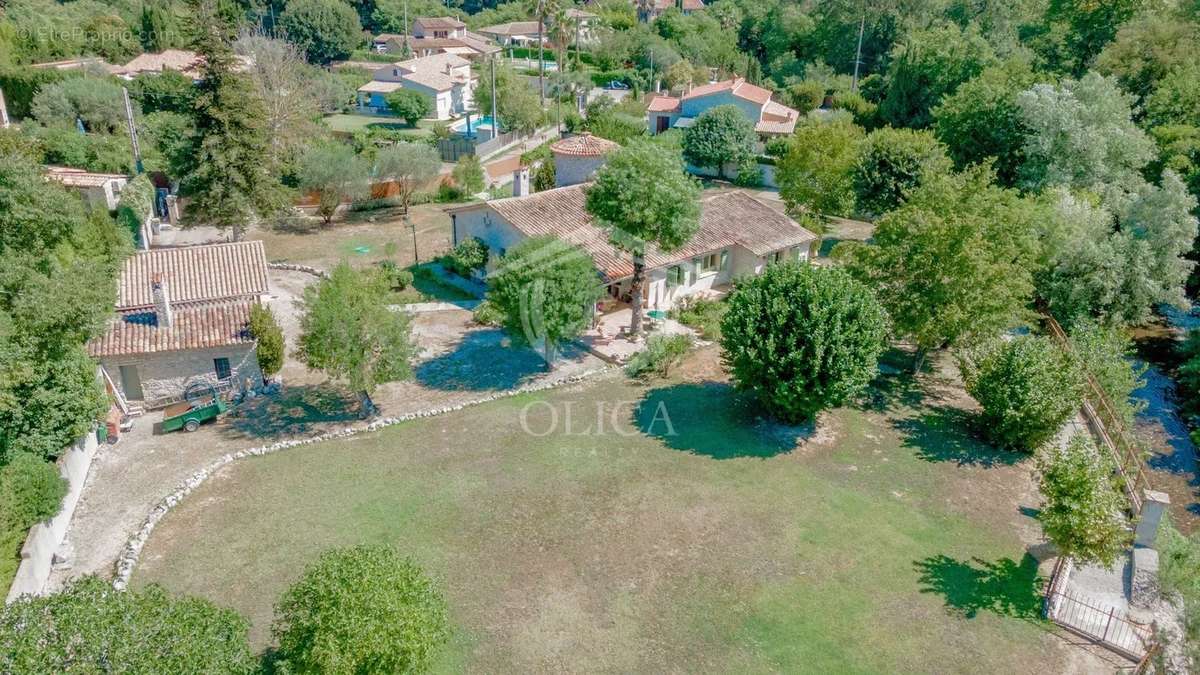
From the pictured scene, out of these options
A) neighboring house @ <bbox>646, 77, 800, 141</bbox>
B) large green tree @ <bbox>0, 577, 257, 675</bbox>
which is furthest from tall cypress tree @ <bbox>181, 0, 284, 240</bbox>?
neighboring house @ <bbox>646, 77, 800, 141</bbox>

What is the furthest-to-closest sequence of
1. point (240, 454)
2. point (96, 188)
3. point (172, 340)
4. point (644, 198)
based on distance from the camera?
point (96, 188) < point (644, 198) < point (172, 340) < point (240, 454)

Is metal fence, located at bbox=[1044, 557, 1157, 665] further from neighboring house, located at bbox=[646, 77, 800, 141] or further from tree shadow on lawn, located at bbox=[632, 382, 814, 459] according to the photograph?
neighboring house, located at bbox=[646, 77, 800, 141]

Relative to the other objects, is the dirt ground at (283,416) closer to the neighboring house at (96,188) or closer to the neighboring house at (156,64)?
the neighboring house at (96,188)

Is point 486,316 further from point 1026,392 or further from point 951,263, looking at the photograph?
point 1026,392

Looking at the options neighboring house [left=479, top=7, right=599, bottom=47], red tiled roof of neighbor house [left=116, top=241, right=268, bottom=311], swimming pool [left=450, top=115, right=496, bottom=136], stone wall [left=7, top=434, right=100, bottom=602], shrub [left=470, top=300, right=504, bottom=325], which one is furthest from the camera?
neighboring house [left=479, top=7, right=599, bottom=47]

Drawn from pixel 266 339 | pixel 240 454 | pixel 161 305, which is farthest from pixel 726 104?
pixel 240 454

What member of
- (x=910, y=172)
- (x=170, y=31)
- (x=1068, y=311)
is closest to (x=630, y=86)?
(x=170, y=31)

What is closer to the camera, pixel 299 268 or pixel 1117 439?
pixel 1117 439
